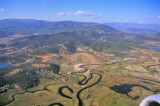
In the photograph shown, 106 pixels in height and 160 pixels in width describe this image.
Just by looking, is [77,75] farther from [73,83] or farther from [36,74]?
[36,74]

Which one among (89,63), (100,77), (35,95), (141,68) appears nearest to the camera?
(35,95)

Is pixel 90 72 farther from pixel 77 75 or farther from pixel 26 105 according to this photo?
pixel 26 105

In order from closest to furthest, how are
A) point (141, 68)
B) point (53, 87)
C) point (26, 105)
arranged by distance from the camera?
point (26, 105) → point (53, 87) → point (141, 68)

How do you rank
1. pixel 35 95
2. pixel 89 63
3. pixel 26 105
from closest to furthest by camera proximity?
pixel 26 105, pixel 35 95, pixel 89 63

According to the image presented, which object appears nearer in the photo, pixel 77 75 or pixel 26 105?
pixel 26 105

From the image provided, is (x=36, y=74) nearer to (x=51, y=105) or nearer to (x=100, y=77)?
(x=51, y=105)

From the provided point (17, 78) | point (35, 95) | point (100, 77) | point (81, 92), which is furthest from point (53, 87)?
point (100, 77)

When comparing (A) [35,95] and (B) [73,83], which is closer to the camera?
(A) [35,95]

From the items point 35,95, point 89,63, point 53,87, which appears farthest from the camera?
point 89,63

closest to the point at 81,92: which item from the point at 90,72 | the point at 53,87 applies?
the point at 53,87
